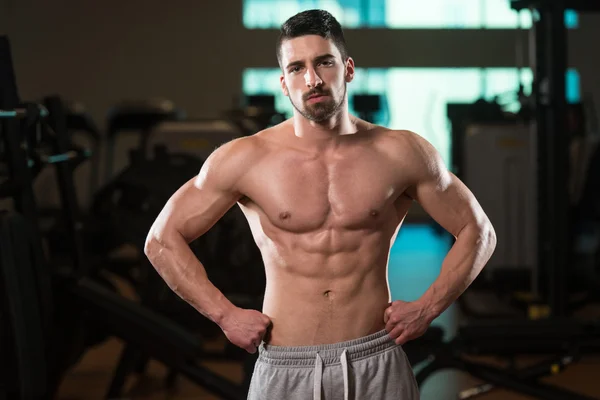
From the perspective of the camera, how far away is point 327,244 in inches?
66.5

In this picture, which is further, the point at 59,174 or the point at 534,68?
the point at 534,68

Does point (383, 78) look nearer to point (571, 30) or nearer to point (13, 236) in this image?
point (571, 30)

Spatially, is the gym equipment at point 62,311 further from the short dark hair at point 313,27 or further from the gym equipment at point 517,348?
the short dark hair at point 313,27

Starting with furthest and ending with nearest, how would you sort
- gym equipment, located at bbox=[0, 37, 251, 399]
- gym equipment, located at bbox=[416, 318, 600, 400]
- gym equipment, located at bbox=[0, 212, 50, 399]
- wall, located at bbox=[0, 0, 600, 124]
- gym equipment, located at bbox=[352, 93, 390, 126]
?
wall, located at bbox=[0, 0, 600, 124] → gym equipment, located at bbox=[352, 93, 390, 126] → gym equipment, located at bbox=[416, 318, 600, 400] → gym equipment, located at bbox=[0, 37, 251, 399] → gym equipment, located at bbox=[0, 212, 50, 399]

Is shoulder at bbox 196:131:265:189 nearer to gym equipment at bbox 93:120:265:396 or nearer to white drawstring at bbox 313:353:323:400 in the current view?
white drawstring at bbox 313:353:323:400

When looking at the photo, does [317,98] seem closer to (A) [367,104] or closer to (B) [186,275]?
(B) [186,275]

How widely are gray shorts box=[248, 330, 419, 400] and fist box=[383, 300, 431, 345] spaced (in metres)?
0.03

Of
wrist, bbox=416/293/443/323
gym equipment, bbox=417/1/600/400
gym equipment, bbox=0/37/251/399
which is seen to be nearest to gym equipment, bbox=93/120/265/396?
gym equipment, bbox=0/37/251/399

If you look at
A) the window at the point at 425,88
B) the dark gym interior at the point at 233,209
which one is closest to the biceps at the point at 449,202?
the dark gym interior at the point at 233,209

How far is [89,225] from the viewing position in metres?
5.06

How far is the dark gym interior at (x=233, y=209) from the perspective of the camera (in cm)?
330

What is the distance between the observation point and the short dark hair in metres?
1.60

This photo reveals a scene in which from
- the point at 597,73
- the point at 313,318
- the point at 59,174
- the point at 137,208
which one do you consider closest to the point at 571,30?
the point at 597,73

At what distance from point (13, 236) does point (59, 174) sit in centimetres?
75
